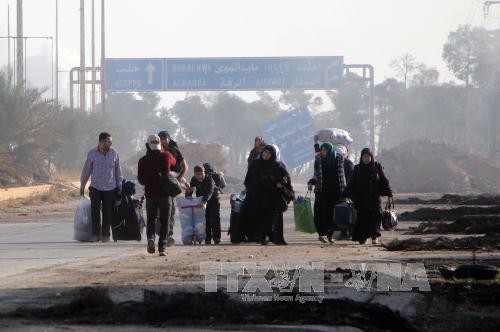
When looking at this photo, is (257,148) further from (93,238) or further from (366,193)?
(93,238)

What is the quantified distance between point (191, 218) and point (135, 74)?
41.9m

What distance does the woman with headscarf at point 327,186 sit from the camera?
20.8 meters

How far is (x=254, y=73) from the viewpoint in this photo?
61.4 m

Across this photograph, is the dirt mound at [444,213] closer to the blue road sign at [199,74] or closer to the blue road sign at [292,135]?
the blue road sign at [292,135]

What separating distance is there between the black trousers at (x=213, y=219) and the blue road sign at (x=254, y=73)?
131ft

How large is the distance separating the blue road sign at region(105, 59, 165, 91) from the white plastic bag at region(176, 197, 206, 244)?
41329mm

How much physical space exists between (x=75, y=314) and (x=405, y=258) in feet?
22.2

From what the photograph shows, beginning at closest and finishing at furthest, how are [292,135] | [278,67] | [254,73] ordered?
[292,135], [278,67], [254,73]

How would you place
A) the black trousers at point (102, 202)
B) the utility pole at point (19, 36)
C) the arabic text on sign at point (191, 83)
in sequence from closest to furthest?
the black trousers at point (102, 202) → the utility pole at point (19, 36) → the arabic text on sign at point (191, 83)

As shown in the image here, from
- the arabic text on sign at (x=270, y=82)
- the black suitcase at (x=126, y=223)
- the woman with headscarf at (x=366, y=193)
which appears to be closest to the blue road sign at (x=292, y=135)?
the arabic text on sign at (x=270, y=82)

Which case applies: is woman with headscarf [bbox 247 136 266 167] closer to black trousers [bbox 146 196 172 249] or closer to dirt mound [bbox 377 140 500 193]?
black trousers [bbox 146 196 172 249]

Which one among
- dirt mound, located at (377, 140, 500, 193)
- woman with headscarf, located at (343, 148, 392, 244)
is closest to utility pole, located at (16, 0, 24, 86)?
dirt mound, located at (377, 140, 500, 193)

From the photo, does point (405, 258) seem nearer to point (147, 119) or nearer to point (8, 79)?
point (8, 79)

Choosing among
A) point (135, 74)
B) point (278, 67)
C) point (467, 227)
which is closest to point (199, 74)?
point (135, 74)
